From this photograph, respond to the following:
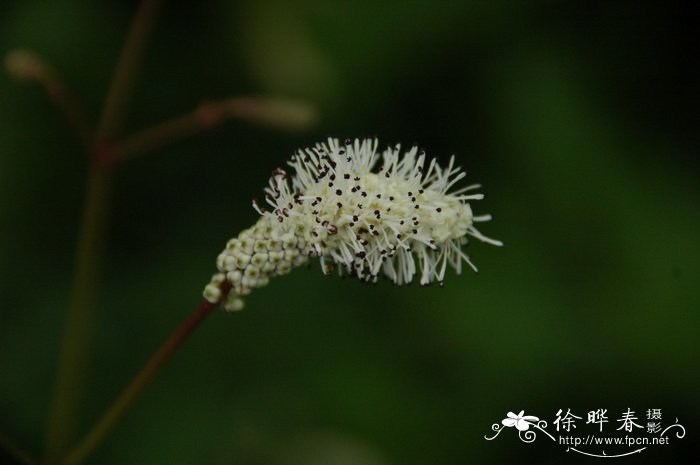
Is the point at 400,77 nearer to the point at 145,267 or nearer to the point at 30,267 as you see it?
the point at 145,267

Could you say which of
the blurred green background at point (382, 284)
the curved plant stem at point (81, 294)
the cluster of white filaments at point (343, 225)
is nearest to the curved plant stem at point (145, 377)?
the cluster of white filaments at point (343, 225)

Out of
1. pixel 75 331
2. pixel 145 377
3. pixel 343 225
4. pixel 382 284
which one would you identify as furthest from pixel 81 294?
pixel 382 284

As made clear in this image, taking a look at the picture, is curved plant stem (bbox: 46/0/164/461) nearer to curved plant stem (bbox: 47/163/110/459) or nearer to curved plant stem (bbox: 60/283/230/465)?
curved plant stem (bbox: 47/163/110/459)

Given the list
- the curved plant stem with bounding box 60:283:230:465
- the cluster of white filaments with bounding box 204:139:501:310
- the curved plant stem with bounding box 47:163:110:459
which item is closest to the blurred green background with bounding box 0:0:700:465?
the curved plant stem with bounding box 47:163:110:459

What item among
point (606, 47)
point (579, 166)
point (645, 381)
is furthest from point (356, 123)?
point (645, 381)

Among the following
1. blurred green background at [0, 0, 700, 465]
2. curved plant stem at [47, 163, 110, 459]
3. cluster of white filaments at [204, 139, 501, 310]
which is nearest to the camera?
cluster of white filaments at [204, 139, 501, 310]

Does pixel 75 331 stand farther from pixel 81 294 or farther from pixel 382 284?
pixel 382 284
